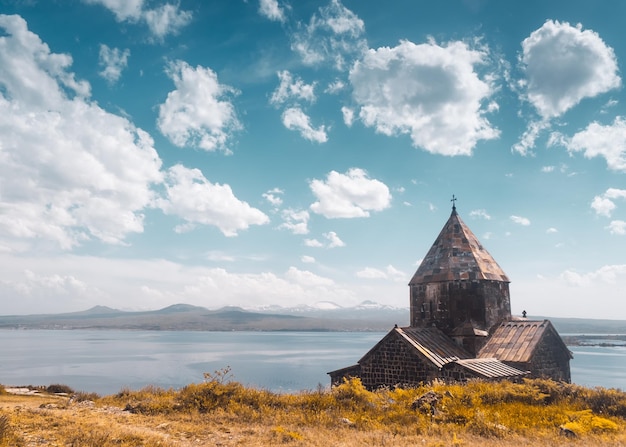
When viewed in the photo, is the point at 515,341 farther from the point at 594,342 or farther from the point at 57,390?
the point at 594,342

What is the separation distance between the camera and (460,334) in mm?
16781

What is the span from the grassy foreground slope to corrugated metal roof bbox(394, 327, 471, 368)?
98.9 inches

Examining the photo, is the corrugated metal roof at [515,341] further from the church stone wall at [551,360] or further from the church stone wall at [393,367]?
the church stone wall at [393,367]

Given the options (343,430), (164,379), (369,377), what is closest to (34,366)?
(164,379)

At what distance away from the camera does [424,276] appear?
60.4ft

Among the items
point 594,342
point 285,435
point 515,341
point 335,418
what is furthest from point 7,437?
point 594,342

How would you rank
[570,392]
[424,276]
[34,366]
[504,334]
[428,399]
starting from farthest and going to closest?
[34,366] → [424,276] → [504,334] → [570,392] → [428,399]

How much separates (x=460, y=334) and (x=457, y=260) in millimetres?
3124

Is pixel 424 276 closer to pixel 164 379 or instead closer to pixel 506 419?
pixel 506 419

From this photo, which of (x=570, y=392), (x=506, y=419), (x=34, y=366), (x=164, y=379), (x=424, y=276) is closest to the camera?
(x=506, y=419)

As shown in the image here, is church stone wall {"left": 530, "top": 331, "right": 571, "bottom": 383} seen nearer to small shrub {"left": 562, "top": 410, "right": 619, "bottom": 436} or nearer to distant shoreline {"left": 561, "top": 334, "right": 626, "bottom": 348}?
small shrub {"left": 562, "top": 410, "right": 619, "bottom": 436}

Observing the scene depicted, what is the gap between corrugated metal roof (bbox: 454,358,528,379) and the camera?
13.4 metres

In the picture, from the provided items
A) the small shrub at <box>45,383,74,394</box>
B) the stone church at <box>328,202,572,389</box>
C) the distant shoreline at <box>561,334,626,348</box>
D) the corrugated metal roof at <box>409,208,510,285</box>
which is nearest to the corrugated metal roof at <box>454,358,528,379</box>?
the stone church at <box>328,202,572,389</box>

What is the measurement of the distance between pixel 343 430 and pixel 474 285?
34.9ft
